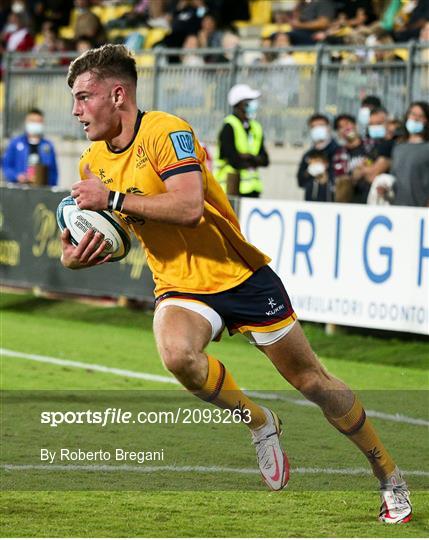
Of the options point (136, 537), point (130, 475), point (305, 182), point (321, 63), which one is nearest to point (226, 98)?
point (321, 63)

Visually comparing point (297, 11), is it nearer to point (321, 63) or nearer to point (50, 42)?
point (321, 63)

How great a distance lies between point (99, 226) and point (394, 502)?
1.91 m

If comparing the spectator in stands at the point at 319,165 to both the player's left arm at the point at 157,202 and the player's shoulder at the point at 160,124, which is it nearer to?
the player's shoulder at the point at 160,124

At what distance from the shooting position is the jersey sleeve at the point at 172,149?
242 inches

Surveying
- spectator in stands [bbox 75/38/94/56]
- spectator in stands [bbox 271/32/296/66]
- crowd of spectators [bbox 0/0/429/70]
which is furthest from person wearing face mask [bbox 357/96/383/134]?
spectator in stands [bbox 75/38/94/56]

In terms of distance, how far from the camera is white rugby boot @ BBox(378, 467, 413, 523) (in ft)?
20.6

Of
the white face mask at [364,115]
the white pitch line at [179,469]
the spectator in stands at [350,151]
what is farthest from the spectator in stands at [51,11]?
the white pitch line at [179,469]

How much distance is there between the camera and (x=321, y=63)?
1664cm

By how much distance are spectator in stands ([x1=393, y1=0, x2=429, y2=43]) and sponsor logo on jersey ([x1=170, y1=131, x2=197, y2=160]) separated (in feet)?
35.5

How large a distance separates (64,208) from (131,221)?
462 millimetres

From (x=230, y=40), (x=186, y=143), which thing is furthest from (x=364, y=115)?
(x=186, y=143)

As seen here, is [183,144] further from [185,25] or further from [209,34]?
[185,25]

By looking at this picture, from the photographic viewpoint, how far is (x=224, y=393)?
6.45 m

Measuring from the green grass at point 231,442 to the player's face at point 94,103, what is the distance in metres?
1.81
